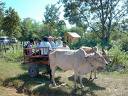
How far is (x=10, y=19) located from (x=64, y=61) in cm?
2545

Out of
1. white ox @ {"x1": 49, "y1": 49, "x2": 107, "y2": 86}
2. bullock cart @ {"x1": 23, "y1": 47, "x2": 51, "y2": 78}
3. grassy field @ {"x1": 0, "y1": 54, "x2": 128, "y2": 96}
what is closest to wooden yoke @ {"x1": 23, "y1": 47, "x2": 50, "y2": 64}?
bullock cart @ {"x1": 23, "y1": 47, "x2": 51, "y2": 78}

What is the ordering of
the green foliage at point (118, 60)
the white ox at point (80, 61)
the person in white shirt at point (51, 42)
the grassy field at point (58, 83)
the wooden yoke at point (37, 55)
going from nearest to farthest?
the grassy field at point (58, 83) → the white ox at point (80, 61) → the wooden yoke at point (37, 55) → the person in white shirt at point (51, 42) → the green foliage at point (118, 60)

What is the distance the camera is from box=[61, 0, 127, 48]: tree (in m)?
40.2

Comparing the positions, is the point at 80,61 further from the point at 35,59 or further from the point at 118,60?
the point at 118,60

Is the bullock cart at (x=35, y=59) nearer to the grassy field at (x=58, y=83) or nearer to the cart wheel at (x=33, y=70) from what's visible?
the cart wheel at (x=33, y=70)

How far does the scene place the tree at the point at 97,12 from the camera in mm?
40250

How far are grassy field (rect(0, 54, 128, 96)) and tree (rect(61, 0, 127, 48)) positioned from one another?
22.2 meters

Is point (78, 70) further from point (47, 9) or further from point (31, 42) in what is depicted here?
point (47, 9)

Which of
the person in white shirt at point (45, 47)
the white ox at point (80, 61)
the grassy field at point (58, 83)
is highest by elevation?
the person in white shirt at point (45, 47)

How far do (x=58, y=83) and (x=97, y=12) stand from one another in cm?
2568

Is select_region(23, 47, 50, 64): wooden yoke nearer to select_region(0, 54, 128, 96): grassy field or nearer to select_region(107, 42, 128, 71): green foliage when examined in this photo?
select_region(0, 54, 128, 96): grassy field

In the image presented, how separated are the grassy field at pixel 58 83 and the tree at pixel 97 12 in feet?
72.8

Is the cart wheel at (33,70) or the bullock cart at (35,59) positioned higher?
the bullock cart at (35,59)

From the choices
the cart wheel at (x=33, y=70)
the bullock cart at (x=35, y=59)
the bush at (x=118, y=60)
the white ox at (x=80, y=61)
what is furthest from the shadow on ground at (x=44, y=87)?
the bush at (x=118, y=60)
